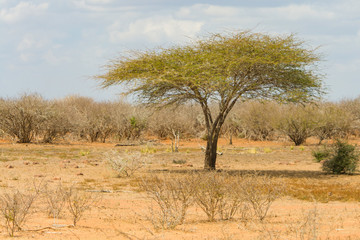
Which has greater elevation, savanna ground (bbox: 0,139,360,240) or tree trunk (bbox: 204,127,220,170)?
tree trunk (bbox: 204,127,220,170)

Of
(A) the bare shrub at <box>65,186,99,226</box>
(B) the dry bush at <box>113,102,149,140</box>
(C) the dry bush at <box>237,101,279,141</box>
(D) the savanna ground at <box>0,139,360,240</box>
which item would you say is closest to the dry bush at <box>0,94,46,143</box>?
(B) the dry bush at <box>113,102,149,140</box>

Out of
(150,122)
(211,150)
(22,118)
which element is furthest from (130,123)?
(211,150)

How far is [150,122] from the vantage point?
5031 cm

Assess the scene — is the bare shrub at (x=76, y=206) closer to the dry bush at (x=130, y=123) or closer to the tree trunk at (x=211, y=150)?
the tree trunk at (x=211, y=150)

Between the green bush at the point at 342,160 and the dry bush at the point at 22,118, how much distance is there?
25.7 metres

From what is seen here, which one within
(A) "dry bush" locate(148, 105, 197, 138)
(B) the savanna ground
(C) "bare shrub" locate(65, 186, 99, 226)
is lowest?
(B) the savanna ground

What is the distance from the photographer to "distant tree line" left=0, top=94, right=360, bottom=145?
3959 centimetres

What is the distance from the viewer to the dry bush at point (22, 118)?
3916 centimetres

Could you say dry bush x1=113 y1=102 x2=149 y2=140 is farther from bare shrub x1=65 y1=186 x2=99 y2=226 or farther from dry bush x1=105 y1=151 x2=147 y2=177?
bare shrub x1=65 y1=186 x2=99 y2=226

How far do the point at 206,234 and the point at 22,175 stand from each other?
1168cm

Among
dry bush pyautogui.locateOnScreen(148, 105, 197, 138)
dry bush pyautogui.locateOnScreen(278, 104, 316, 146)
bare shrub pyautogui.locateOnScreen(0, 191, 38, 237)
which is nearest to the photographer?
bare shrub pyautogui.locateOnScreen(0, 191, 38, 237)

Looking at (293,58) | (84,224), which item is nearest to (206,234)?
(84,224)

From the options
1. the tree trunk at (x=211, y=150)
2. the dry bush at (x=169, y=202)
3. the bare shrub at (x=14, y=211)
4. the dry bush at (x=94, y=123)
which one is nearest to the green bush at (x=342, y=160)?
the tree trunk at (x=211, y=150)

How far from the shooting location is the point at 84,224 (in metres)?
9.35
